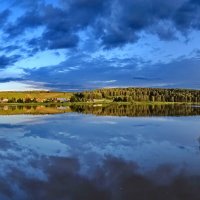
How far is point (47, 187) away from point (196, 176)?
6.22m

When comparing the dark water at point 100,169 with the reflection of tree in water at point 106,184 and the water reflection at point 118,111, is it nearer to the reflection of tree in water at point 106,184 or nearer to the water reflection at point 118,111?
the reflection of tree in water at point 106,184

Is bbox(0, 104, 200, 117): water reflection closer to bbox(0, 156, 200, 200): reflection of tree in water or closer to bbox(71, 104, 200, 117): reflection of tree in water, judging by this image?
bbox(71, 104, 200, 117): reflection of tree in water

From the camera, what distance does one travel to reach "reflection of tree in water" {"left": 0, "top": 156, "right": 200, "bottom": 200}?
1359 centimetres

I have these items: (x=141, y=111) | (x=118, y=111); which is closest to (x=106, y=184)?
(x=118, y=111)

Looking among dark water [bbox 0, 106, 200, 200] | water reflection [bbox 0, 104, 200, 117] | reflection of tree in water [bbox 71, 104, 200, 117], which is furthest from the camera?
water reflection [bbox 0, 104, 200, 117]

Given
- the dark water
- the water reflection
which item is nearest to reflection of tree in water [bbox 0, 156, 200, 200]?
the dark water

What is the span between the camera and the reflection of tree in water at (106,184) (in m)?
13.6

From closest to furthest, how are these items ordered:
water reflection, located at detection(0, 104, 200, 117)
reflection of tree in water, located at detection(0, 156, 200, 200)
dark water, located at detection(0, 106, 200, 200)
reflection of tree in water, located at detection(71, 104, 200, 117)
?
reflection of tree in water, located at detection(0, 156, 200, 200)
dark water, located at detection(0, 106, 200, 200)
reflection of tree in water, located at detection(71, 104, 200, 117)
water reflection, located at detection(0, 104, 200, 117)

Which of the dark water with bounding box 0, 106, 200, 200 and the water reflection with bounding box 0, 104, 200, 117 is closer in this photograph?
the dark water with bounding box 0, 106, 200, 200

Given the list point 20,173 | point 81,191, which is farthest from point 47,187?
point 20,173

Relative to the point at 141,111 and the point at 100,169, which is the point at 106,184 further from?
the point at 141,111

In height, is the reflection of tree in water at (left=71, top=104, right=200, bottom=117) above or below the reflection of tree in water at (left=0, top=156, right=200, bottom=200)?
above

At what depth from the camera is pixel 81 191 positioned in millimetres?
14195

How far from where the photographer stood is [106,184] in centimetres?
1515
